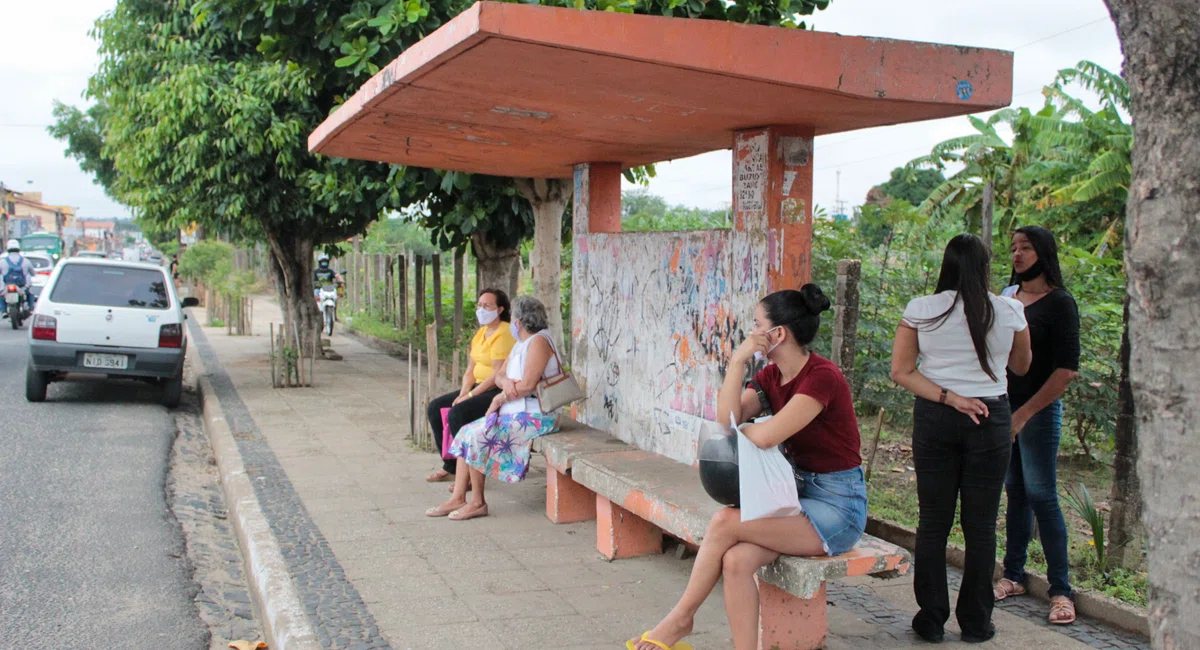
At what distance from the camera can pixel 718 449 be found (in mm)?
3801

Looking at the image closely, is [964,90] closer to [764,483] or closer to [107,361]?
[764,483]

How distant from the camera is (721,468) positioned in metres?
3.76

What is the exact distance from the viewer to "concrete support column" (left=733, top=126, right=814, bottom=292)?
15.9 feet

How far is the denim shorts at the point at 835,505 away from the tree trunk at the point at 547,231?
602 cm

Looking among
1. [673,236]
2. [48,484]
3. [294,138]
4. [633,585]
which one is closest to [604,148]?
[673,236]

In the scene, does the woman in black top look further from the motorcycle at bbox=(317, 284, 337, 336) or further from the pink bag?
the motorcycle at bbox=(317, 284, 337, 336)

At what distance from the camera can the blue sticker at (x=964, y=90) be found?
4.25 meters

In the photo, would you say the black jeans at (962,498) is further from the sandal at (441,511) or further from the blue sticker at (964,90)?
the sandal at (441,511)

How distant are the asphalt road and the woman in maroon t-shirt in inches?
93.4

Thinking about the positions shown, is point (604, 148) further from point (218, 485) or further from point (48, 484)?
point (48, 484)

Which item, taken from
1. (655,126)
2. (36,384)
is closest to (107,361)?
(36,384)

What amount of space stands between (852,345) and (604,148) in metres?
1.97

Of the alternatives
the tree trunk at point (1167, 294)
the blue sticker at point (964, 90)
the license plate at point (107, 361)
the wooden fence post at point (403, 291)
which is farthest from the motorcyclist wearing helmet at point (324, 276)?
the tree trunk at point (1167, 294)

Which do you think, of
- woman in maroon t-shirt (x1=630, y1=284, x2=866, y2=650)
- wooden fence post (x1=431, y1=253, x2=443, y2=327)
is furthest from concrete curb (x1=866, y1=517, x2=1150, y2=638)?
wooden fence post (x1=431, y1=253, x2=443, y2=327)
